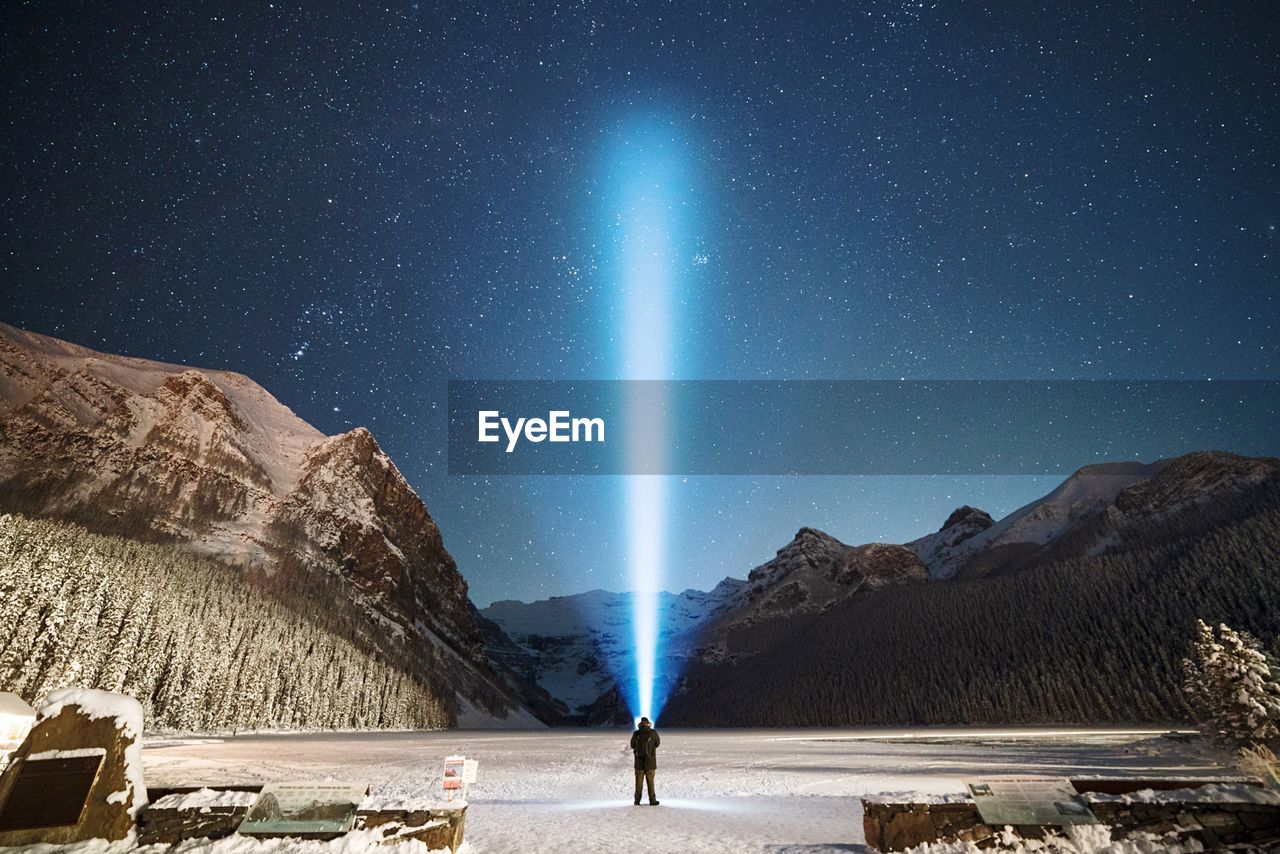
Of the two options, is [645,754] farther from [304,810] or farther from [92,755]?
[92,755]

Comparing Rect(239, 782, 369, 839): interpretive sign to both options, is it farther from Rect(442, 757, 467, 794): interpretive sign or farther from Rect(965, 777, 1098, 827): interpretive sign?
Rect(965, 777, 1098, 827): interpretive sign

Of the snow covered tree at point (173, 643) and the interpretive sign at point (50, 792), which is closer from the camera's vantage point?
the interpretive sign at point (50, 792)

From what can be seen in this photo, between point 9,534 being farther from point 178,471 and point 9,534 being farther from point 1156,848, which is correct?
point 1156,848

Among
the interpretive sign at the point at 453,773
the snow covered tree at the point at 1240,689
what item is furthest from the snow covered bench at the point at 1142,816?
the snow covered tree at the point at 1240,689

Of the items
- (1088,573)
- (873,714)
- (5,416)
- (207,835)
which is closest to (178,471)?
(5,416)

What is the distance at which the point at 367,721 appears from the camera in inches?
5438

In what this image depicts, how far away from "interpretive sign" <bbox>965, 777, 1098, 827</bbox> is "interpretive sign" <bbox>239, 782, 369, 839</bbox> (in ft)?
34.1

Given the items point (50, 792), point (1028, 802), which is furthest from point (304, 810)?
point (1028, 802)

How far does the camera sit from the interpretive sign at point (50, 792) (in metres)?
10.9

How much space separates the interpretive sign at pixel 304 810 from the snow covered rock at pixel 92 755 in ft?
6.70

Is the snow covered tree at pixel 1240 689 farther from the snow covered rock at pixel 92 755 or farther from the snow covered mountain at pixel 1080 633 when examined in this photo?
the snow covered mountain at pixel 1080 633

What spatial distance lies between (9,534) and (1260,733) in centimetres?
13102

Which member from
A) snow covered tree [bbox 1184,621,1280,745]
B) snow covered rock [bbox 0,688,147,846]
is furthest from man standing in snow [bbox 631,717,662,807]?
snow covered tree [bbox 1184,621,1280,745]

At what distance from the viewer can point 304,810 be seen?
11.4 meters
